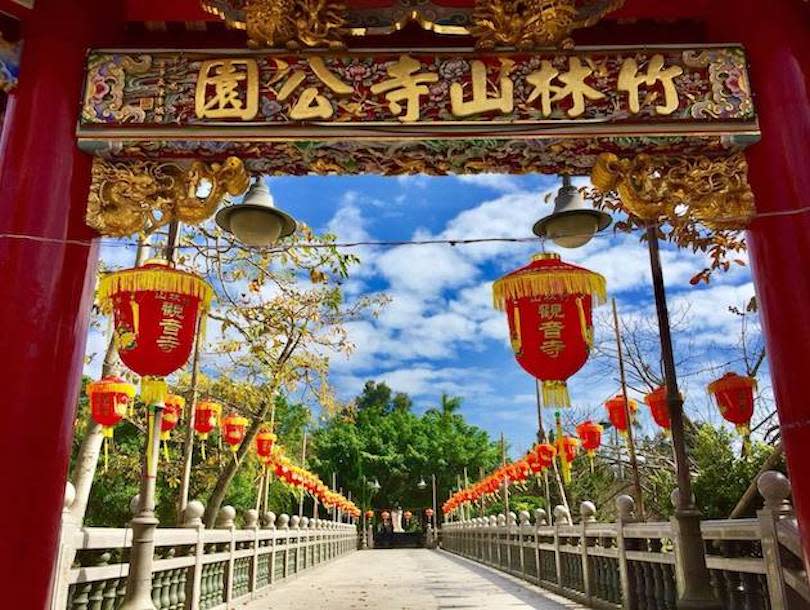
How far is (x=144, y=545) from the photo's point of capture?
573cm

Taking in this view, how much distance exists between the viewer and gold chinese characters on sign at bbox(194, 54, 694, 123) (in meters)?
3.75

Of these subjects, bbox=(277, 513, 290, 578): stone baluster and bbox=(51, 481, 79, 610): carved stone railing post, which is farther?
bbox=(277, 513, 290, 578): stone baluster

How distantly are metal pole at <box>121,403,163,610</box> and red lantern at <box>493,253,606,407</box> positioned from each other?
3415 millimetres

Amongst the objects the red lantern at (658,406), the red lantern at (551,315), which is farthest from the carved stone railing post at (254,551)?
the red lantern at (551,315)

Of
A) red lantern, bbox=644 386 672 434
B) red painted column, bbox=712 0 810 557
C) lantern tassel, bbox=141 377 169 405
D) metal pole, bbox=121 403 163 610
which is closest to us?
red painted column, bbox=712 0 810 557

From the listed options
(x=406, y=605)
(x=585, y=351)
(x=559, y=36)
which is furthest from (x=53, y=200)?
(x=406, y=605)

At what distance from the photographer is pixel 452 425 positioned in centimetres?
5750

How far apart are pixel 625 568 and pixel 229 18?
6.71m

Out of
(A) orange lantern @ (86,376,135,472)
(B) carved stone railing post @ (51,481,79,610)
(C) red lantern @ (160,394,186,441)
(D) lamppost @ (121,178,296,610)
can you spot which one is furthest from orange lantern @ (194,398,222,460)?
(B) carved stone railing post @ (51,481,79,610)

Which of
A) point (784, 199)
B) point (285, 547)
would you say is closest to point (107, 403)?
point (784, 199)

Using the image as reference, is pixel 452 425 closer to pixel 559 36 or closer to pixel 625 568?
pixel 625 568

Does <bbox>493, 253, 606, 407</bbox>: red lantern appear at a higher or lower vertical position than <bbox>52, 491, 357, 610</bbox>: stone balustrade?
higher

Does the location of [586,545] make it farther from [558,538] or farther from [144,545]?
[144,545]

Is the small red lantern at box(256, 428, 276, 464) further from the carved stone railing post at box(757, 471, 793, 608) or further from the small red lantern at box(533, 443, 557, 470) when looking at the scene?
the carved stone railing post at box(757, 471, 793, 608)
